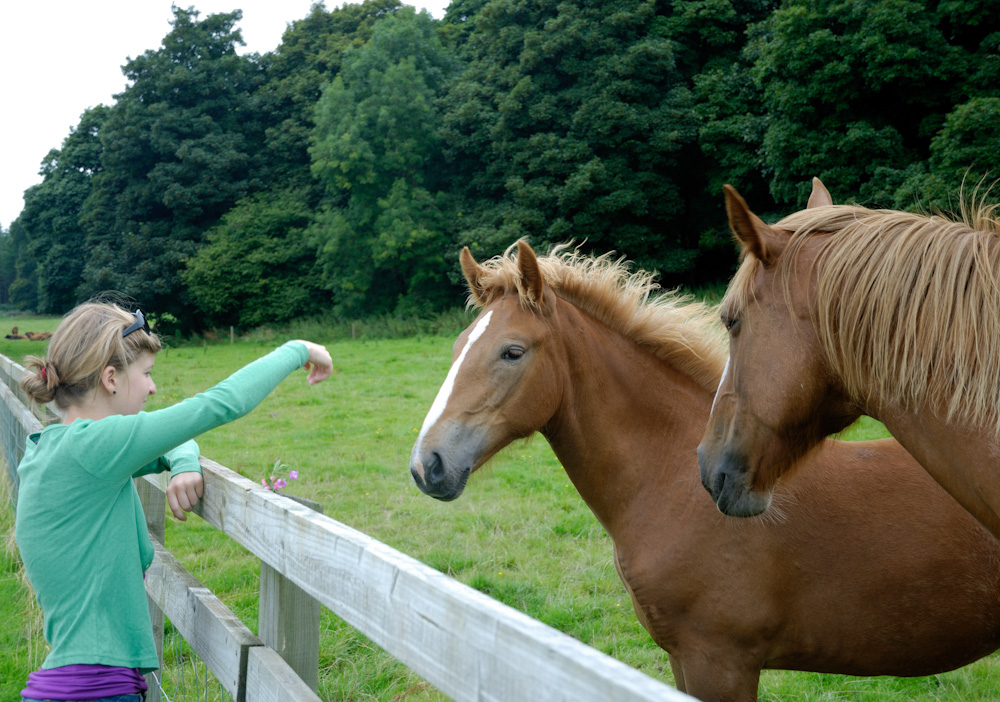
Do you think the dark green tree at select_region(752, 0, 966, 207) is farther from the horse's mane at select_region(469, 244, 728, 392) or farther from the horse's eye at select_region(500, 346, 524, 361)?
the horse's eye at select_region(500, 346, 524, 361)

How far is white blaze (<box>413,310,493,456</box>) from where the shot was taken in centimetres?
281

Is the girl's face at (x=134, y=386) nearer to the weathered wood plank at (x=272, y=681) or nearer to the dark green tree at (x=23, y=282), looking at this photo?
the weathered wood plank at (x=272, y=681)

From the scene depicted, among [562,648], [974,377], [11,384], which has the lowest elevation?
[11,384]

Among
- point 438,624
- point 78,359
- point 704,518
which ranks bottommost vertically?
point 704,518

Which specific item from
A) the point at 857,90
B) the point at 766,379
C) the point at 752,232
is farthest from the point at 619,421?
the point at 857,90

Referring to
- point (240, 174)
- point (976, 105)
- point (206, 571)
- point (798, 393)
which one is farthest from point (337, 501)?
point (240, 174)

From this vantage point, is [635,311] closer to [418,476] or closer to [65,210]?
[418,476]

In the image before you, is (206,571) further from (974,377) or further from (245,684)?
(974,377)

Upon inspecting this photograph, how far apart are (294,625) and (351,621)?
0.67m

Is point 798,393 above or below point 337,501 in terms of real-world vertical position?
above

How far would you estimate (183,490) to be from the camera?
8.66ft

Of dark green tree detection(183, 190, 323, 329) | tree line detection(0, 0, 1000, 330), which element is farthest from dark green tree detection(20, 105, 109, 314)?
dark green tree detection(183, 190, 323, 329)

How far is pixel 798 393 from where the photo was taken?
6.58 feet

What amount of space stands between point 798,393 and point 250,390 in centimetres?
162
